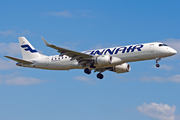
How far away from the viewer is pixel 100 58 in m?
48.1

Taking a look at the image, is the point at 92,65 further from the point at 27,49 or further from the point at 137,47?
the point at 27,49

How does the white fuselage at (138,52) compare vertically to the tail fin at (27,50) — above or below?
below

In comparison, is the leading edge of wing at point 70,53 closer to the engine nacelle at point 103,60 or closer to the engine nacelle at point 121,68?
the engine nacelle at point 103,60

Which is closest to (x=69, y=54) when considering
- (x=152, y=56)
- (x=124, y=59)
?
(x=124, y=59)

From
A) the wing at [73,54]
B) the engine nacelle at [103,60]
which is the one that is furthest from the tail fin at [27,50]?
the engine nacelle at [103,60]

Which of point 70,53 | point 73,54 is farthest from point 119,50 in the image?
point 70,53

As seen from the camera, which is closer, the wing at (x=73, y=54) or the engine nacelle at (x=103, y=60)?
the wing at (x=73, y=54)

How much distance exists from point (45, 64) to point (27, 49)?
630cm

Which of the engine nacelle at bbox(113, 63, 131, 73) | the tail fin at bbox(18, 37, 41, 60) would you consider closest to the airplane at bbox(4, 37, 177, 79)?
the engine nacelle at bbox(113, 63, 131, 73)

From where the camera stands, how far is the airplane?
1837 inches

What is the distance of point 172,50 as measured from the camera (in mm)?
46781

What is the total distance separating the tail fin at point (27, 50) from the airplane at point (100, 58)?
0.21 meters

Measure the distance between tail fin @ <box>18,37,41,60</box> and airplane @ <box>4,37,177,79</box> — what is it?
213 mm

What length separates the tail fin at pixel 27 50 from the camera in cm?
5569
